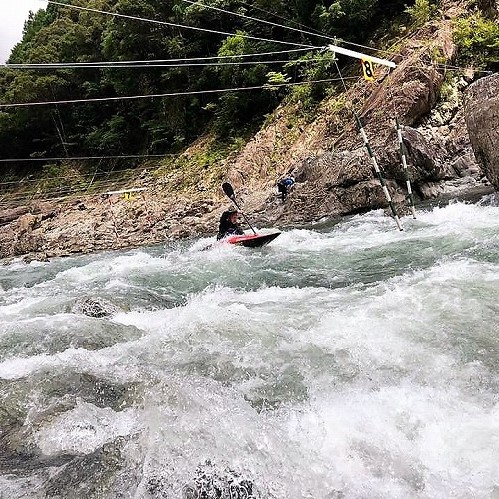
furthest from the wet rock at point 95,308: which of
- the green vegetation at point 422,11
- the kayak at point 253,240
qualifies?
the green vegetation at point 422,11

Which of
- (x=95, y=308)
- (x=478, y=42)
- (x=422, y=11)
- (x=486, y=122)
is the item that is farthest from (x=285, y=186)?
(x=95, y=308)

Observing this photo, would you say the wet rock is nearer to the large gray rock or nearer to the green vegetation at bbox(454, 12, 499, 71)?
the large gray rock

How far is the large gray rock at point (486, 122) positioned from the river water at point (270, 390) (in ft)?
10.2

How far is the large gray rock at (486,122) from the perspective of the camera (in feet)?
27.0

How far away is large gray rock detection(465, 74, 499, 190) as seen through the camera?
27.0 ft

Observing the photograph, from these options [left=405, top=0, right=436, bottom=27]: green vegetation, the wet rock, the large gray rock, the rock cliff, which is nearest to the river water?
the wet rock

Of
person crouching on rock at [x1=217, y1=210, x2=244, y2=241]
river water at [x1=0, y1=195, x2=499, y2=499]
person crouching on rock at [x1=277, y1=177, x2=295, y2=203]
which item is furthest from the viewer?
person crouching on rock at [x1=277, y1=177, x2=295, y2=203]

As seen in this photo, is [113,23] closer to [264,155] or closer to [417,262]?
[264,155]

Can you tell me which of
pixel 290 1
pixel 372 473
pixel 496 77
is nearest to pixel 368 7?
pixel 290 1

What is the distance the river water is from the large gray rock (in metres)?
3.11

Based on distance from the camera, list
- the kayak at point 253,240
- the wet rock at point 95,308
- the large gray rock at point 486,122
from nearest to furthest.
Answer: the wet rock at point 95,308 → the large gray rock at point 486,122 → the kayak at point 253,240

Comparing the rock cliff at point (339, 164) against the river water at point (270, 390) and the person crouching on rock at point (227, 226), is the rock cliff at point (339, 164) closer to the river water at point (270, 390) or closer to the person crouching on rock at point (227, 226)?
the person crouching on rock at point (227, 226)

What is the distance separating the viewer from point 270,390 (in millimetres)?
3219

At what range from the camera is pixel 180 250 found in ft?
36.5
